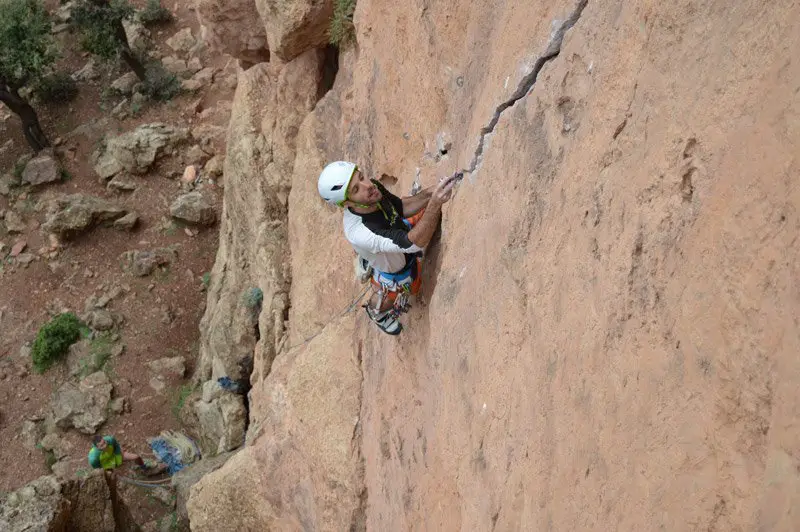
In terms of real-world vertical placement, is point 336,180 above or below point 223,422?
above

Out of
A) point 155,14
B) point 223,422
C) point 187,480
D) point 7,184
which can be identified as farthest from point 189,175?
point 187,480

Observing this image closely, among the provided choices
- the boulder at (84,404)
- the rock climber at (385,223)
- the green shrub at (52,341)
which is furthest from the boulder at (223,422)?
the rock climber at (385,223)

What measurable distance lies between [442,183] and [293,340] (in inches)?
236

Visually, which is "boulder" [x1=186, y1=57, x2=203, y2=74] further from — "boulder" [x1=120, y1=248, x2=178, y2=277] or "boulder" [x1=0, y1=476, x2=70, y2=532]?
"boulder" [x1=0, y1=476, x2=70, y2=532]

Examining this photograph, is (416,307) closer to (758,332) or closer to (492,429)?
(492,429)

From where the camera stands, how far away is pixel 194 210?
2041 cm

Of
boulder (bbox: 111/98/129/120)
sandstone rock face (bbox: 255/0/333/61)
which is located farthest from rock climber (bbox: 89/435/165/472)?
boulder (bbox: 111/98/129/120)

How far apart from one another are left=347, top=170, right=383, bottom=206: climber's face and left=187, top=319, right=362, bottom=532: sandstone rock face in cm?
308

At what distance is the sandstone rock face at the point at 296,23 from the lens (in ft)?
35.0

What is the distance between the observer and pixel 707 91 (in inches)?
123

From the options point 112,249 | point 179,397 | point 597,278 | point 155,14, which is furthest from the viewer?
point 155,14

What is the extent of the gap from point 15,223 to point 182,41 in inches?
299

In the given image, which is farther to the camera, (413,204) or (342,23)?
(342,23)

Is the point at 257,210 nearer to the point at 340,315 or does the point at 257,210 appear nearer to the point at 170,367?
the point at 340,315
